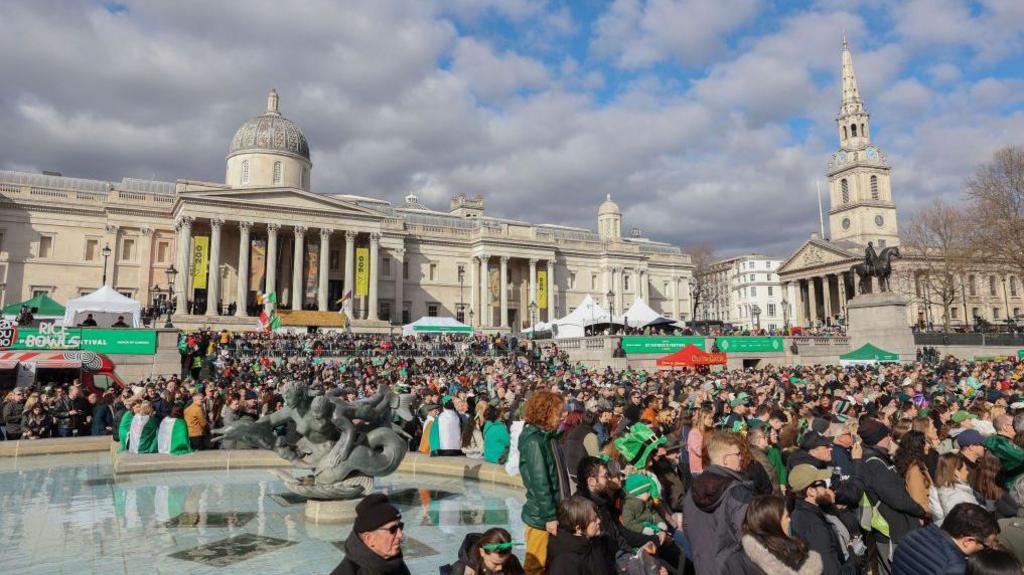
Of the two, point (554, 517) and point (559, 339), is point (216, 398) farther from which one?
point (559, 339)

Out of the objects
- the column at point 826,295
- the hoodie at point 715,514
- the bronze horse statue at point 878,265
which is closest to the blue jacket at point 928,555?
the hoodie at point 715,514

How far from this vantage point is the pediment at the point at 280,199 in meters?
48.4

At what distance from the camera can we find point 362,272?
53906mm

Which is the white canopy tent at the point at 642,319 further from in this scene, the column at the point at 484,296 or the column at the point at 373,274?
the column at the point at 484,296

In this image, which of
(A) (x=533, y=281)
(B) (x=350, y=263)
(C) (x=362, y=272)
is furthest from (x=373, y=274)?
(A) (x=533, y=281)

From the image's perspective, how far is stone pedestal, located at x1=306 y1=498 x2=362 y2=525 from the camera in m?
8.13

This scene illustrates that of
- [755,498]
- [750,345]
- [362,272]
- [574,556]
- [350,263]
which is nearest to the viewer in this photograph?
[755,498]

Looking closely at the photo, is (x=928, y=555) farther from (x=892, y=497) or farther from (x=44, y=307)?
(x=44, y=307)

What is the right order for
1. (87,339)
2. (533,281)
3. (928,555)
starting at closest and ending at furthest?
(928,555), (87,339), (533,281)

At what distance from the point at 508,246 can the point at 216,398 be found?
4970cm

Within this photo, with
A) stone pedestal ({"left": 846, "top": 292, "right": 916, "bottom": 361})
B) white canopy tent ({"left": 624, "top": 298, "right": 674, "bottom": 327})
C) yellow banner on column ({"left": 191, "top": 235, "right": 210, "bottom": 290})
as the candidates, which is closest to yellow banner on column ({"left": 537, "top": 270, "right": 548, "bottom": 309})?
white canopy tent ({"left": 624, "top": 298, "right": 674, "bottom": 327})

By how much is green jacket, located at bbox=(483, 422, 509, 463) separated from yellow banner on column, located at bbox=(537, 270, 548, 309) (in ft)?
174

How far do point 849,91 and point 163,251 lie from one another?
93419mm

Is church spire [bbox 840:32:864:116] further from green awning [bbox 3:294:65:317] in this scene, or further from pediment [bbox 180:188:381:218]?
green awning [bbox 3:294:65:317]
